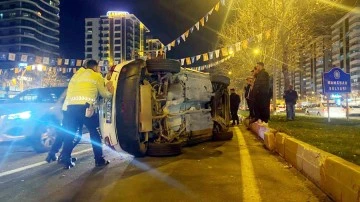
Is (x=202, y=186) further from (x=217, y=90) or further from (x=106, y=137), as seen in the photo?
(x=217, y=90)

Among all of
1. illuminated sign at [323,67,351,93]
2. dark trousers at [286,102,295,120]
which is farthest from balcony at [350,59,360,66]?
illuminated sign at [323,67,351,93]

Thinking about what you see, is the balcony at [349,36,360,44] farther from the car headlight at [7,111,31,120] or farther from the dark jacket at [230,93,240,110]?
the car headlight at [7,111,31,120]

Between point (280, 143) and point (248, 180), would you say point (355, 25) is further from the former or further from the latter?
point (248, 180)

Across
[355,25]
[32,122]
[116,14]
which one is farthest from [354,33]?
[32,122]

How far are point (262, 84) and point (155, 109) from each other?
444 cm

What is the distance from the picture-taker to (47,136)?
28.7ft

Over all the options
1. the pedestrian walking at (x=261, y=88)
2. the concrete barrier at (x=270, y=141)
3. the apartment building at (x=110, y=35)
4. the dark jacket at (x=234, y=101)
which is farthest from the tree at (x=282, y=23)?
the apartment building at (x=110, y=35)

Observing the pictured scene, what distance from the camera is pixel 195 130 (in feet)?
29.3

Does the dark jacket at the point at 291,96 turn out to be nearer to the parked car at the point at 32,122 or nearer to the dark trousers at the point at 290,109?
the dark trousers at the point at 290,109

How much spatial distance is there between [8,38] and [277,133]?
121736mm

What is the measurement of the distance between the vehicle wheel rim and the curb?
5308mm

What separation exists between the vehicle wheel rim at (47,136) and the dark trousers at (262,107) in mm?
5724

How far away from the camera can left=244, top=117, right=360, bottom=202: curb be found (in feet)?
12.3

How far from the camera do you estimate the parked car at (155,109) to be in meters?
6.77
